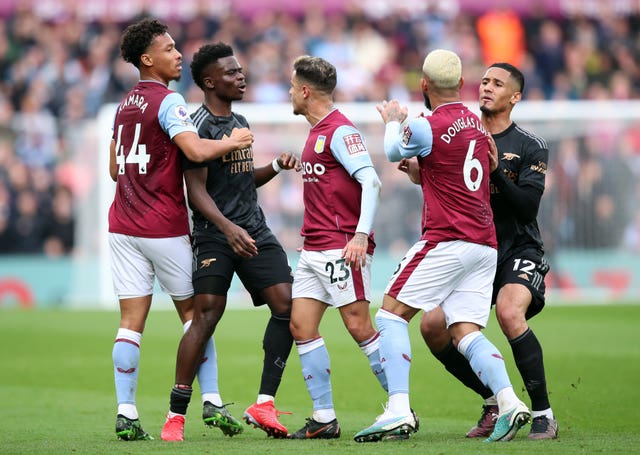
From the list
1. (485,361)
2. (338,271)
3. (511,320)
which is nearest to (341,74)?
(338,271)

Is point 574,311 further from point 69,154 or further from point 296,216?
point 69,154

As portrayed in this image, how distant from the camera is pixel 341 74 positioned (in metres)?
23.2

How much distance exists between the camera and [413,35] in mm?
25016

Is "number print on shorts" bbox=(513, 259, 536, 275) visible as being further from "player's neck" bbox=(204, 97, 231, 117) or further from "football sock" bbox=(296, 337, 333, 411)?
"player's neck" bbox=(204, 97, 231, 117)

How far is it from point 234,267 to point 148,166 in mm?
928

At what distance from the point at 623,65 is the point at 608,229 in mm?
6141

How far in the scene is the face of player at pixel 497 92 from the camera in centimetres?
773

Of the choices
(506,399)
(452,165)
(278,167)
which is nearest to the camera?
(506,399)

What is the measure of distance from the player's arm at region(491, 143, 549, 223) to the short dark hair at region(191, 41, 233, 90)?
2.05 meters

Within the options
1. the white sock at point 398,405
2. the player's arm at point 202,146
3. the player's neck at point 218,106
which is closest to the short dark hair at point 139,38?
the player's neck at point 218,106

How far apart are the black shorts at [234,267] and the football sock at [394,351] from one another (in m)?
0.99

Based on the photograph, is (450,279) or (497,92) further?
(497,92)

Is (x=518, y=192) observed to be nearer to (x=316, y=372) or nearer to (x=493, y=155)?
(x=493, y=155)

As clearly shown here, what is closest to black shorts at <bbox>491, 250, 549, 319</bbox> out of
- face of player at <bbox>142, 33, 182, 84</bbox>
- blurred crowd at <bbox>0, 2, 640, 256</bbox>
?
face of player at <bbox>142, 33, 182, 84</bbox>
